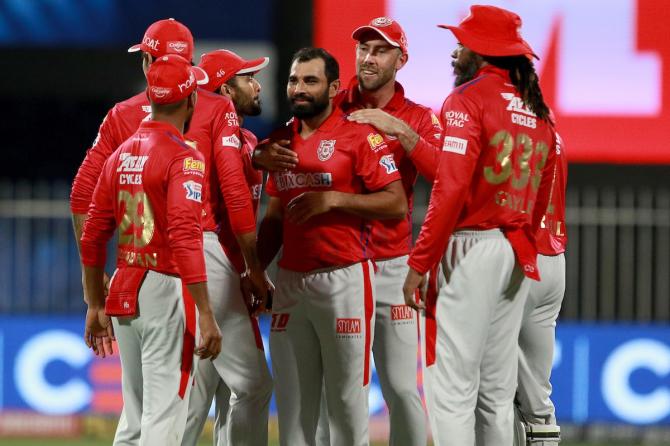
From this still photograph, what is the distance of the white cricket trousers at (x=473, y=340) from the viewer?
5211 millimetres

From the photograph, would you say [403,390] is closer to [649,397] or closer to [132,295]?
[132,295]

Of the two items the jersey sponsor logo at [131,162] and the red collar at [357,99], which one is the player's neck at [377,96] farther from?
the jersey sponsor logo at [131,162]

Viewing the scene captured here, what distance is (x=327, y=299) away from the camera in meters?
5.46

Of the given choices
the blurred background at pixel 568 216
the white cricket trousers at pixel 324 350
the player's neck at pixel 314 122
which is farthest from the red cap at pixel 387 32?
the blurred background at pixel 568 216

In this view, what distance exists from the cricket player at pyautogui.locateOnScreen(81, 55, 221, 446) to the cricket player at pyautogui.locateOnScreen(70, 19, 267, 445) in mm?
590

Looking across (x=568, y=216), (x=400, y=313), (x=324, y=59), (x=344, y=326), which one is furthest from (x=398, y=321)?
(x=568, y=216)

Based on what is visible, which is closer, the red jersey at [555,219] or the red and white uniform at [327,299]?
the red and white uniform at [327,299]

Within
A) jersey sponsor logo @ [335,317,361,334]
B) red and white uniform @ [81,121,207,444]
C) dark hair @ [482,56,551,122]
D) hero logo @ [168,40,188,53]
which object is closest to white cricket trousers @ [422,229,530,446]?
jersey sponsor logo @ [335,317,361,334]

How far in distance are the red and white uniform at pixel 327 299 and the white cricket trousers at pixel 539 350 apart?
81cm

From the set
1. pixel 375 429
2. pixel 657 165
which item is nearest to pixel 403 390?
pixel 375 429

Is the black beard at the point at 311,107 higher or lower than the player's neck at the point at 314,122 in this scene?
higher

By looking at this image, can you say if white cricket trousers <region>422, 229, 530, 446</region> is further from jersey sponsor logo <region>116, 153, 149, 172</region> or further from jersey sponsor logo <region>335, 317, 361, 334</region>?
jersey sponsor logo <region>116, 153, 149, 172</region>

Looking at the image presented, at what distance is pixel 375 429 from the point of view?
909cm

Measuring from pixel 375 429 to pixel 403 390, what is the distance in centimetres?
327
